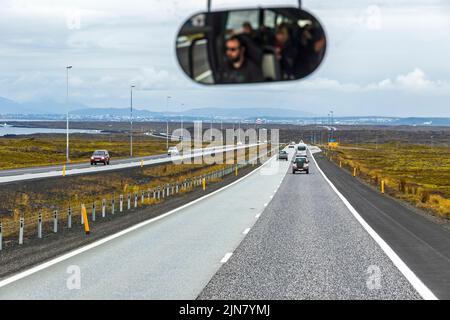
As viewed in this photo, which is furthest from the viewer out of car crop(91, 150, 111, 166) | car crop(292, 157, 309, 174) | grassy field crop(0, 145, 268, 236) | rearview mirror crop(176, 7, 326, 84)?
car crop(91, 150, 111, 166)

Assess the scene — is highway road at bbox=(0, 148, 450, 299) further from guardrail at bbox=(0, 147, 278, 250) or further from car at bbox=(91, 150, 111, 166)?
car at bbox=(91, 150, 111, 166)

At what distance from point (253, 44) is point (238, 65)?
21 centimetres

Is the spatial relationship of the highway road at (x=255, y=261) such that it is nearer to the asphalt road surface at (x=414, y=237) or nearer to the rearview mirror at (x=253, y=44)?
the asphalt road surface at (x=414, y=237)

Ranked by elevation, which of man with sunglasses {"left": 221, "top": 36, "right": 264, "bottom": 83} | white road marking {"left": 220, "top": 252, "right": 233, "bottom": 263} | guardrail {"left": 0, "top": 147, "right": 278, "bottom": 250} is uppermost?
man with sunglasses {"left": 221, "top": 36, "right": 264, "bottom": 83}

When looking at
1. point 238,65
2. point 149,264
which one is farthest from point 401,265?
point 238,65

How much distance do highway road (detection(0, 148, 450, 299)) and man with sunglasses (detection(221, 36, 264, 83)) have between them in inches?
213

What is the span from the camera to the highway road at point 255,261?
10594 mm

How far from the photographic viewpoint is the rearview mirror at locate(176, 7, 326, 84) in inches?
200

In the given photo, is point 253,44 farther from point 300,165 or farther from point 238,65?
point 300,165

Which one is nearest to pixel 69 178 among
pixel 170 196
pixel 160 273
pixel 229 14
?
pixel 170 196

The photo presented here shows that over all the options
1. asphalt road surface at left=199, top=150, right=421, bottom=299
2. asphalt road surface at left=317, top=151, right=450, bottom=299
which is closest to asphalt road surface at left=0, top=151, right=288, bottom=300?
asphalt road surface at left=199, top=150, right=421, bottom=299

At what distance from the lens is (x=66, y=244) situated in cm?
1698

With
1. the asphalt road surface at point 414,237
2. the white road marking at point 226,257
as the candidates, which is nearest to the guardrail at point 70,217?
the white road marking at point 226,257

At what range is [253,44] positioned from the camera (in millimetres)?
5117
